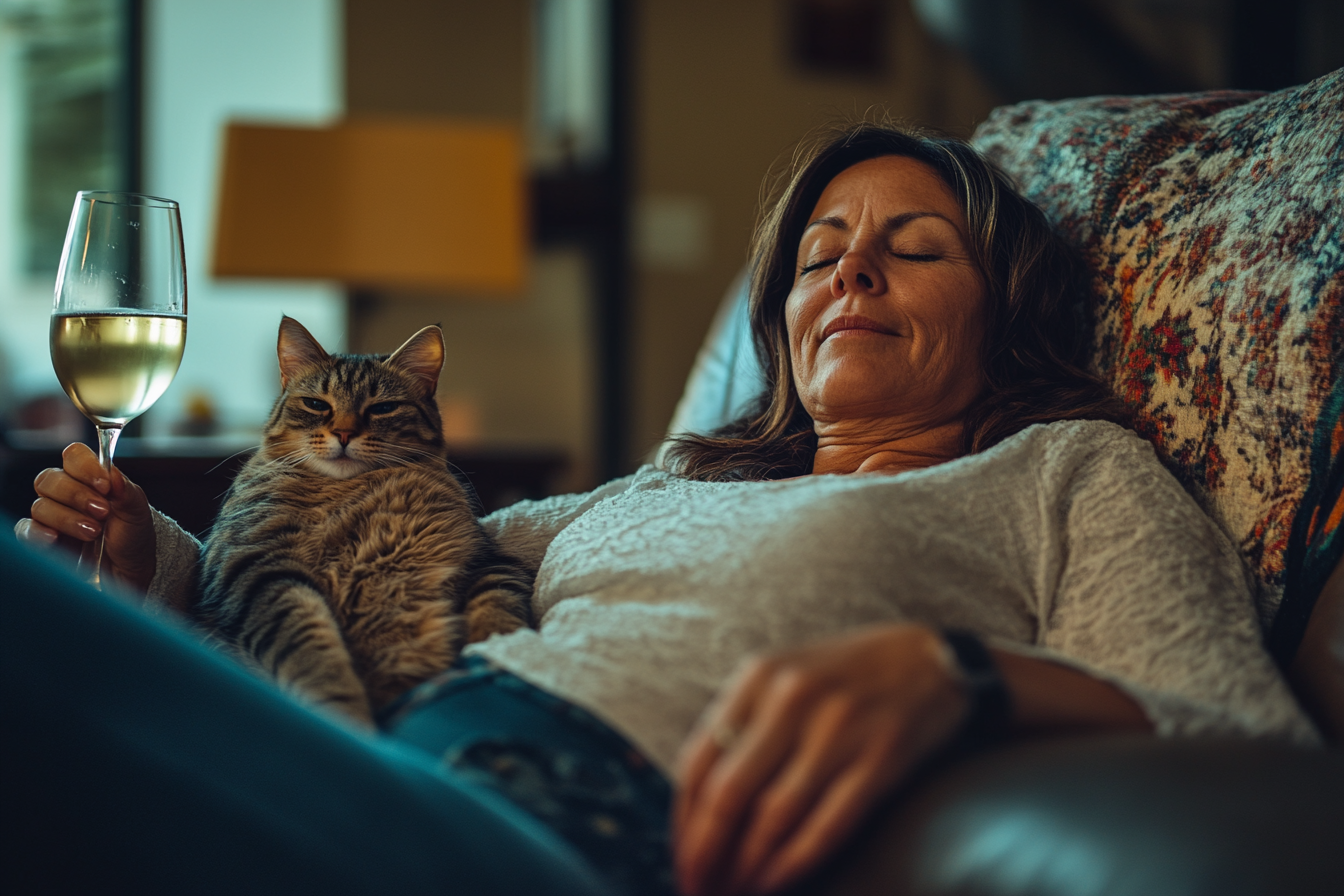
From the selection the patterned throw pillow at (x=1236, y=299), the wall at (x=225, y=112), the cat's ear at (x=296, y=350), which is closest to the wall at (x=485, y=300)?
the wall at (x=225, y=112)

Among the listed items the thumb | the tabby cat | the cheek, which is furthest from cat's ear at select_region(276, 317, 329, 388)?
the cheek

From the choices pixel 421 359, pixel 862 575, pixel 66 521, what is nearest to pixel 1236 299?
pixel 862 575

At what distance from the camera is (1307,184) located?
905mm

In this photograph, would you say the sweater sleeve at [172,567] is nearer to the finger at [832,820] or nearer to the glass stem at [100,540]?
the glass stem at [100,540]

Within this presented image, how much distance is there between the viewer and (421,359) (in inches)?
44.9

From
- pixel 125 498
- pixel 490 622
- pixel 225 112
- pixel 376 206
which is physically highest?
pixel 225 112

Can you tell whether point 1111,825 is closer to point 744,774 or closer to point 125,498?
point 744,774

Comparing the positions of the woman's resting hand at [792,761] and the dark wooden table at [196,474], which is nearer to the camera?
the woman's resting hand at [792,761]

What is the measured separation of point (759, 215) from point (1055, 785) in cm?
102

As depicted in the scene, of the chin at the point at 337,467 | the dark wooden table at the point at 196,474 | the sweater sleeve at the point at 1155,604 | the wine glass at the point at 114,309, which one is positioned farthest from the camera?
the dark wooden table at the point at 196,474

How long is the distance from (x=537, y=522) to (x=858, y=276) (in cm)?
44

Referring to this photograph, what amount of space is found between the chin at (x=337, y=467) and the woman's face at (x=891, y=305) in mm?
486

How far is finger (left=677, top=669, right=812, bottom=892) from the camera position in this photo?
52cm

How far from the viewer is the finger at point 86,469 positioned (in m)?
0.87
